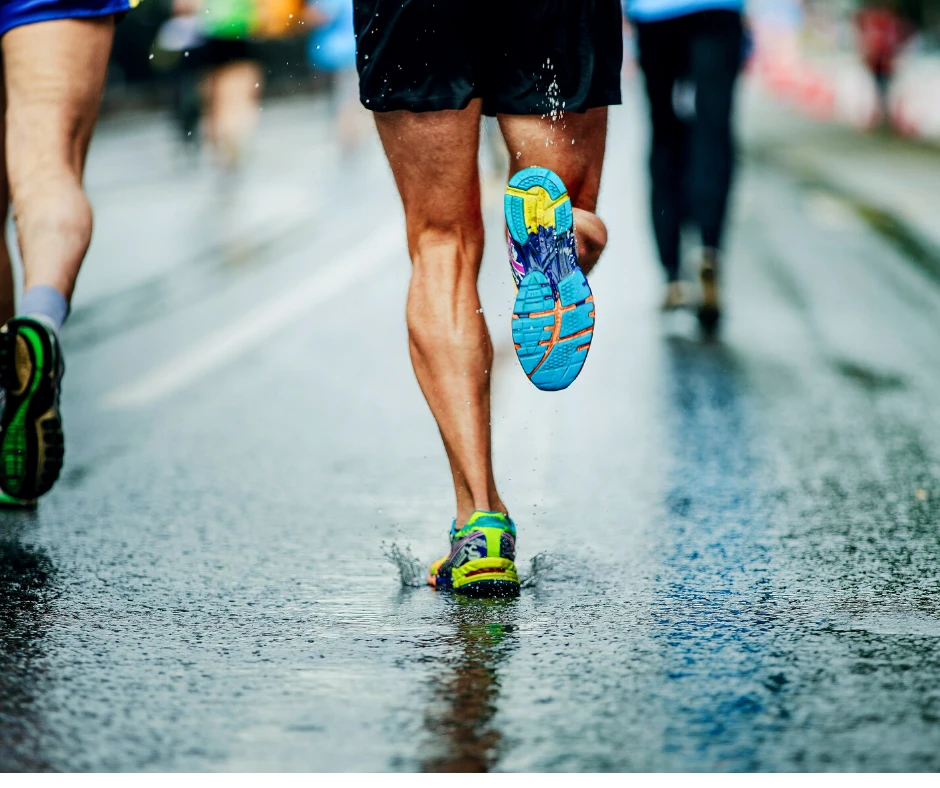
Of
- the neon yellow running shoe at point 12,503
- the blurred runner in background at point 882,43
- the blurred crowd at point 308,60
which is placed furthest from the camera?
the blurred runner in background at point 882,43

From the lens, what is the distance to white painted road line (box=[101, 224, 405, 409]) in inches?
217

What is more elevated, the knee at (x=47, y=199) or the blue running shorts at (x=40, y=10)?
the blue running shorts at (x=40, y=10)

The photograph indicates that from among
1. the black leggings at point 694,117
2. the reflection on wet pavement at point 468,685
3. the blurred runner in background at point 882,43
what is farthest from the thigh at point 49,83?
the blurred runner in background at point 882,43

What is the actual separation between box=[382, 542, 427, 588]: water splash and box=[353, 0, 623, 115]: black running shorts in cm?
86

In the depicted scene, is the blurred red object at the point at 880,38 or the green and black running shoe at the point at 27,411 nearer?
the green and black running shoe at the point at 27,411

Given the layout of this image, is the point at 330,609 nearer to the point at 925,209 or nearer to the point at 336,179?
the point at 925,209

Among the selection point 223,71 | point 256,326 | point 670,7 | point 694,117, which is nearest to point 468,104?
point 670,7

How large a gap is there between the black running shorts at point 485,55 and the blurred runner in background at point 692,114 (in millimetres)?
3355

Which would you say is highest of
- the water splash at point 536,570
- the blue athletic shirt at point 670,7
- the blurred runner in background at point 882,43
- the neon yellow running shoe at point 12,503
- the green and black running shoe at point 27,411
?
the blurred runner in background at point 882,43

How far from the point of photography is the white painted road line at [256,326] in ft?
18.1

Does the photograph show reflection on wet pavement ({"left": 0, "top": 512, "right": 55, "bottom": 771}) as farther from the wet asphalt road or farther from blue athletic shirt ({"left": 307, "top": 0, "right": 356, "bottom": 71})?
blue athletic shirt ({"left": 307, "top": 0, "right": 356, "bottom": 71})

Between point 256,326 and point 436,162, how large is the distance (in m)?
4.02

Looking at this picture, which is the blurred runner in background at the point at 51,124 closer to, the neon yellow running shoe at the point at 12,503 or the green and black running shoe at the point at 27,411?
the green and black running shoe at the point at 27,411

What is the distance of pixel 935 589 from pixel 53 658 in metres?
1.54
